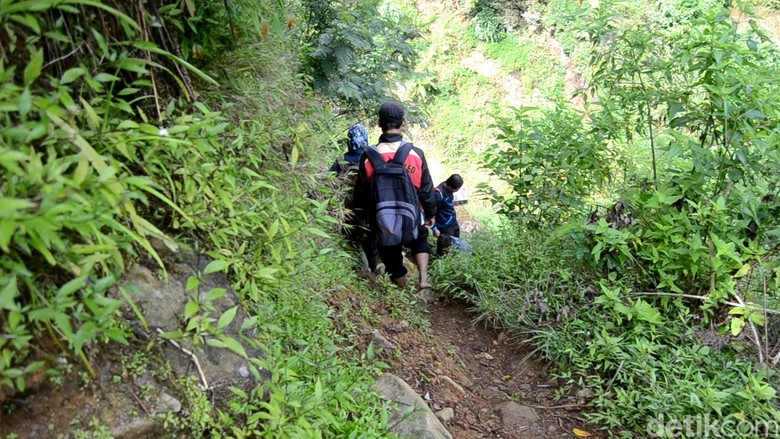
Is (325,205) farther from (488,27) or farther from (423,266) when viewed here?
(488,27)

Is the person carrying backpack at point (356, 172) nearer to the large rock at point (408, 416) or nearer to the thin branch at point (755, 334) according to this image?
the large rock at point (408, 416)

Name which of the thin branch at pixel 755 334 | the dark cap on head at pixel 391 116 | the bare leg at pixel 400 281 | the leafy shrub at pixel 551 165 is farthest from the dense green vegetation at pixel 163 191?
the thin branch at pixel 755 334

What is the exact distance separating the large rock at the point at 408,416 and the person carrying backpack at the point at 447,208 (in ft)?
12.8

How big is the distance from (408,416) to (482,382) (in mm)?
1530

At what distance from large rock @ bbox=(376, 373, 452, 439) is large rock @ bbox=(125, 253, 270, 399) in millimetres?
854

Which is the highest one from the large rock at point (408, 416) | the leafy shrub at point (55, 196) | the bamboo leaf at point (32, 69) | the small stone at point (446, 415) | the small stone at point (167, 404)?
the bamboo leaf at point (32, 69)

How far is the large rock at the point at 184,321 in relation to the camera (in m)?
1.93

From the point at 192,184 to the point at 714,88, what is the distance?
3.38 m

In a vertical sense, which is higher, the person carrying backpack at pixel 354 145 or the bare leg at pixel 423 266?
the person carrying backpack at pixel 354 145

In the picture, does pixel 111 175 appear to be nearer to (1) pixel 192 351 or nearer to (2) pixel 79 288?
(2) pixel 79 288

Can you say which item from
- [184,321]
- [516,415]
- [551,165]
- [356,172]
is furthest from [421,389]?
[551,165]

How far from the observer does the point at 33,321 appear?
61.1 inches

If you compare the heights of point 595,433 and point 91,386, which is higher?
point 91,386

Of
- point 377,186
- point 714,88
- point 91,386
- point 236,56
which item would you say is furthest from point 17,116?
point 714,88
